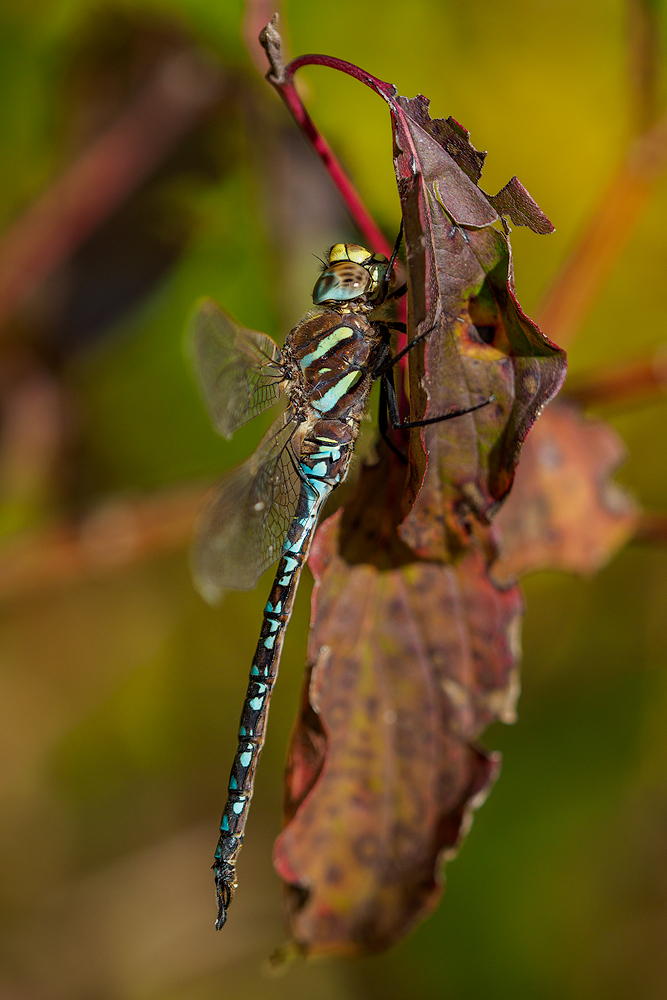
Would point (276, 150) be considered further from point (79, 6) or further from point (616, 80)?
point (616, 80)

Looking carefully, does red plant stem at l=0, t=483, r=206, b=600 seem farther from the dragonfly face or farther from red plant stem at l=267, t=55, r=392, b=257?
red plant stem at l=267, t=55, r=392, b=257

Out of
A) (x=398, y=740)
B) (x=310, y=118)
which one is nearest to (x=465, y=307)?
(x=310, y=118)

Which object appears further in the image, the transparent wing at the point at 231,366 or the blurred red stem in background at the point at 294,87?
the transparent wing at the point at 231,366

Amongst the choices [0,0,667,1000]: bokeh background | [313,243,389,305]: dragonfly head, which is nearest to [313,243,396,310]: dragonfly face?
[313,243,389,305]: dragonfly head

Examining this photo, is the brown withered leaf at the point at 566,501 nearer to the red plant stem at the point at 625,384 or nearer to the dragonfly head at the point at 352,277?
the red plant stem at the point at 625,384

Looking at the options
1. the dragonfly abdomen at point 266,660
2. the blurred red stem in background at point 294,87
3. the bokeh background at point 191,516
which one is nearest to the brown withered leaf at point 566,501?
the dragonfly abdomen at point 266,660

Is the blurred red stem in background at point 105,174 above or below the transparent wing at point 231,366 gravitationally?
above
